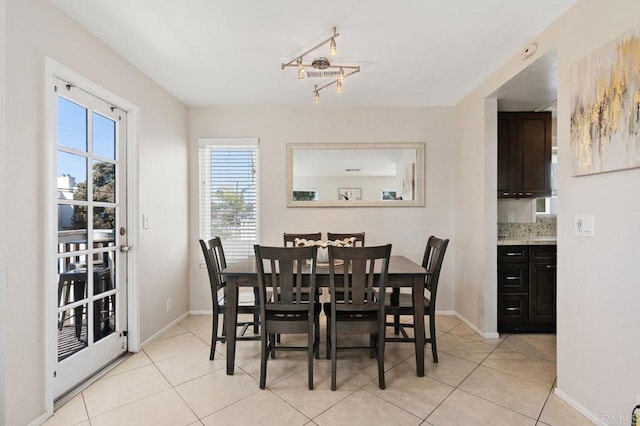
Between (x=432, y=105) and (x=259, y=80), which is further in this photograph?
(x=432, y=105)

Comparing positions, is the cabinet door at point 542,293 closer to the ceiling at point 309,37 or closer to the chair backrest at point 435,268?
the chair backrest at point 435,268

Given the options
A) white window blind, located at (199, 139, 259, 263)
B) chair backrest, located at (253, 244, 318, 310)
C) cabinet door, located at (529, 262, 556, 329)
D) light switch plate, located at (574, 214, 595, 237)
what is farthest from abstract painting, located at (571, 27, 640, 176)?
white window blind, located at (199, 139, 259, 263)

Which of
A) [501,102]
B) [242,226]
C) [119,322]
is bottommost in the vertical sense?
[119,322]

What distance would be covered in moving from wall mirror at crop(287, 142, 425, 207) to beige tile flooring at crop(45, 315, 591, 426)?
5.63 ft

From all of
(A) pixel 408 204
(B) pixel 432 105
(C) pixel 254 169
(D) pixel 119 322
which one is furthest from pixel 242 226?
(B) pixel 432 105

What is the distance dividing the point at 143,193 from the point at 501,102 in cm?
367

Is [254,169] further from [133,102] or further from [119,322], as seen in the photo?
[119,322]

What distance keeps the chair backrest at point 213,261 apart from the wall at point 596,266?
8.36ft

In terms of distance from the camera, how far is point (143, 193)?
9.36 ft

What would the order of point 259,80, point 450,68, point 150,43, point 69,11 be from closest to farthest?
point 69,11 < point 150,43 < point 450,68 < point 259,80

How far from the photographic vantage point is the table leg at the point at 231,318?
7.64 feet

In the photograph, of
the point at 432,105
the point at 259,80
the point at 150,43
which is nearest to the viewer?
the point at 150,43

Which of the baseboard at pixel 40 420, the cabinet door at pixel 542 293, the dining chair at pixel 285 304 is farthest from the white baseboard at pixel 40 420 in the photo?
the cabinet door at pixel 542 293

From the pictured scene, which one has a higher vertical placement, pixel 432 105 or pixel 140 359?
pixel 432 105
